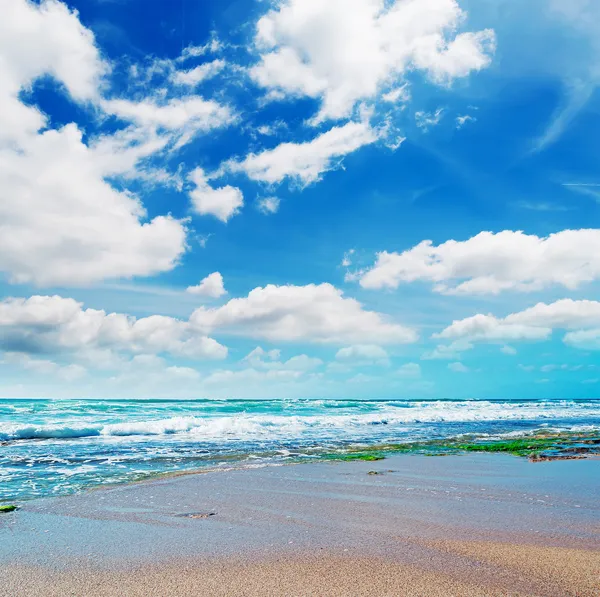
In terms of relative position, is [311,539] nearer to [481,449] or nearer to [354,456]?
[354,456]

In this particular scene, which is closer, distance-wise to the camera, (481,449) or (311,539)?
(311,539)

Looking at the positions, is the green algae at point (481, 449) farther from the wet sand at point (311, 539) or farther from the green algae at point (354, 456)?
the wet sand at point (311, 539)

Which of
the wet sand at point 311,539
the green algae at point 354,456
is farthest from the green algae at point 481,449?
the wet sand at point 311,539

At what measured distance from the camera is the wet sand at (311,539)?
181 inches

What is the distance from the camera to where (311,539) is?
241 inches

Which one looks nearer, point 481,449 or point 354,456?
point 354,456

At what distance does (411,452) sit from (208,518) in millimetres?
10275

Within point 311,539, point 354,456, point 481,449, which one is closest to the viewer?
point 311,539

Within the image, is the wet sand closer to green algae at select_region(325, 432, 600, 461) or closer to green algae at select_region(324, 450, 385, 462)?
green algae at select_region(324, 450, 385, 462)

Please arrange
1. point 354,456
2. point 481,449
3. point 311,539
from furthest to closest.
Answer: point 481,449 → point 354,456 → point 311,539

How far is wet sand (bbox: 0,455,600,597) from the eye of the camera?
4.61m

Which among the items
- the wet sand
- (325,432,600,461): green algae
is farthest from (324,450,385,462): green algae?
the wet sand

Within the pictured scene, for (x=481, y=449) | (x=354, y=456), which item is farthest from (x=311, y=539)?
(x=481, y=449)

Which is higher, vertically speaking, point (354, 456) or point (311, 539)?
point (311, 539)
